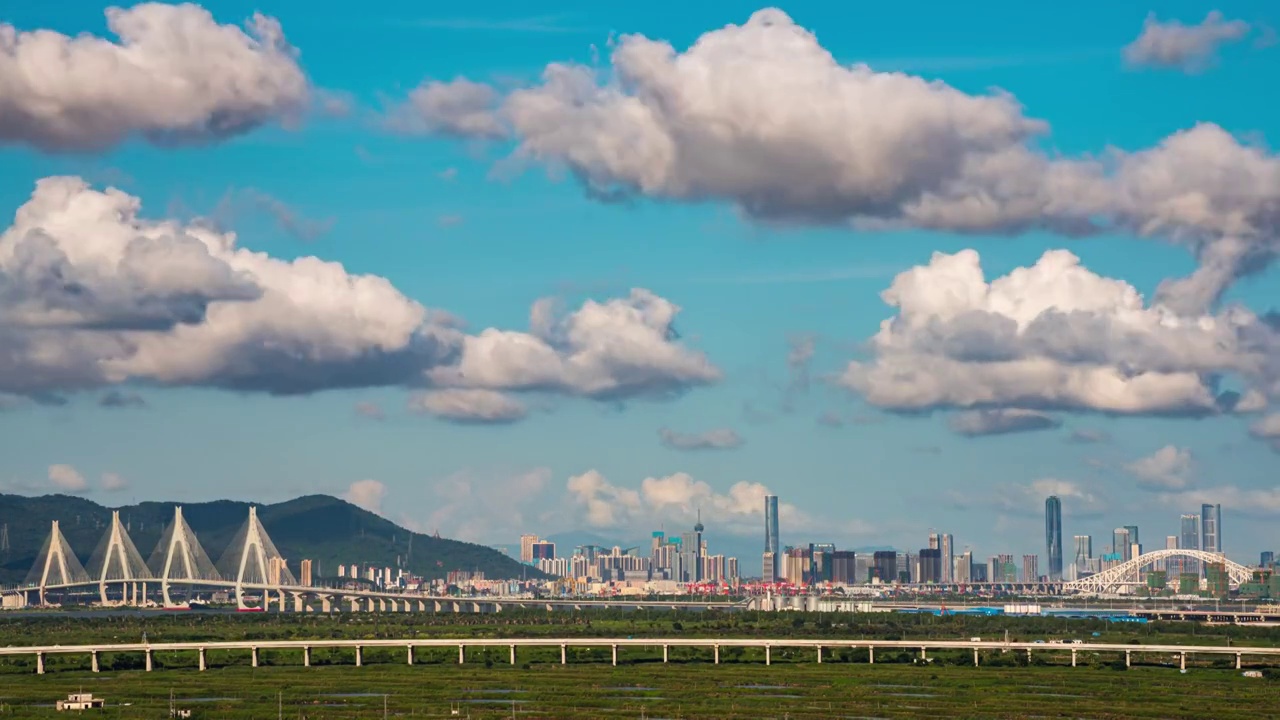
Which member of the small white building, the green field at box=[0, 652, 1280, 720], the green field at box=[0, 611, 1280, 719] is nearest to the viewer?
the green field at box=[0, 652, 1280, 720]

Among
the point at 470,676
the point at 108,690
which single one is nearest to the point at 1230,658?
the point at 470,676

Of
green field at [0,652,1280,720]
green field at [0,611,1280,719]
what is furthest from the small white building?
green field at [0,611,1280,719]

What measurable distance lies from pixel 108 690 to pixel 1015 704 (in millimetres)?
73657

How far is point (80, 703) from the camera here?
124812 mm

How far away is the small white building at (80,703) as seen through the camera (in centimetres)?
12394

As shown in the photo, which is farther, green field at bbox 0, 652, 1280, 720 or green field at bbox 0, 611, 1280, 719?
green field at bbox 0, 611, 1280, 719

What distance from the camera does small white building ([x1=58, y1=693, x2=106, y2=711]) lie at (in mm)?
123938

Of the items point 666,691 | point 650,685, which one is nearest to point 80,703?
point 666,691

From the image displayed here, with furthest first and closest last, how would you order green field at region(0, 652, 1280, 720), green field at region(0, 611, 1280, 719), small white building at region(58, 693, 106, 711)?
small white building at region(58, 693, 106, 711), green field at region(0, 611, 1280, 719), green field at region(0, 652, 1280, 720)

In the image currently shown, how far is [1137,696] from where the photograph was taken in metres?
137

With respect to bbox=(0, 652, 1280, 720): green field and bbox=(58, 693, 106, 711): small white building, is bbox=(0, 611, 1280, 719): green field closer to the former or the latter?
bbox=(0, 652, 1280, 720): green field

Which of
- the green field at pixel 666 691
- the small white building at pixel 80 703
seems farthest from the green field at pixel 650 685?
the small white building at pixel 80 703

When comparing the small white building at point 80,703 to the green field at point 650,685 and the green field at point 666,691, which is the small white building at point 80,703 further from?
the green field at point 650,685

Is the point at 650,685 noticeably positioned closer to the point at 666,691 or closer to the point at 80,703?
the point at 666,691
